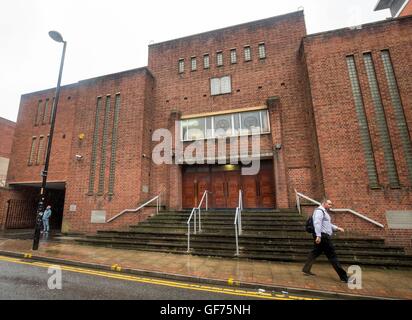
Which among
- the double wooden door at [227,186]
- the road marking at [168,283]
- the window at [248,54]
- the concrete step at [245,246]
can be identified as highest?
the window at [248,54]

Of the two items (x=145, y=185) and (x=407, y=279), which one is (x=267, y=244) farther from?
(x=145, y=185)

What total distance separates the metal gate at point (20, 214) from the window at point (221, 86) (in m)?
16.6

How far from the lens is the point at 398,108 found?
9.40 metres

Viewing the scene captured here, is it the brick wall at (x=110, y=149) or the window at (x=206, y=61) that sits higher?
the window at (x=206, y=61)

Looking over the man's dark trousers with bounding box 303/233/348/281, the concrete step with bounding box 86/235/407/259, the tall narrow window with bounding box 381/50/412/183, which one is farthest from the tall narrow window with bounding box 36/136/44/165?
the tall narrow window with bounding box 381/50/412/183

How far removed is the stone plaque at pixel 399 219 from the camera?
8.20 metres

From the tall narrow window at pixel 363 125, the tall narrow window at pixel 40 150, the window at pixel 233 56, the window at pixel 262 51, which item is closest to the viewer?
the tall narrow window at pixel 363 125

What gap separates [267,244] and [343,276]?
2871 millimetres

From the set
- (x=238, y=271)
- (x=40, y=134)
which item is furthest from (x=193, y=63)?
(x=238, y=271)

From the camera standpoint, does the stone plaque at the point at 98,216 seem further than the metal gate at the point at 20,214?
No

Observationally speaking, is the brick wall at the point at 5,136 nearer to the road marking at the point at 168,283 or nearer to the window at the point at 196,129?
the window at the point at 196,129

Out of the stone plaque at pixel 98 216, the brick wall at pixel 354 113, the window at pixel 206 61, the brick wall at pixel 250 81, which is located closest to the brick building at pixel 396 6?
the brick wall at pixel 354 113

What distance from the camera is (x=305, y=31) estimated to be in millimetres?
12688
